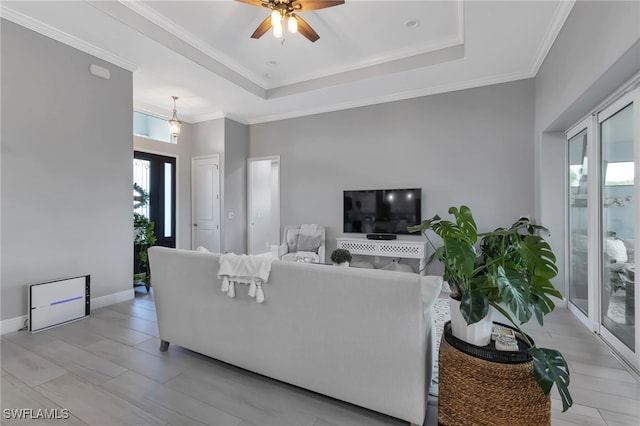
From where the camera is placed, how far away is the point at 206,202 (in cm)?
583

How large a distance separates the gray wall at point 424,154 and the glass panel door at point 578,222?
0.53 meters

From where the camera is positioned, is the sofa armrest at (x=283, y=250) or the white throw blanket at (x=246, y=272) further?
the sofa armrest at (x=283, y=250)

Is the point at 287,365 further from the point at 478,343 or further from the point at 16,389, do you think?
the point at 16,389

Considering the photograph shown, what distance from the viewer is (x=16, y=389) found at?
190 centimetres

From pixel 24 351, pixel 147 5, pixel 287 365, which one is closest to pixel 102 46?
pixel 147 5

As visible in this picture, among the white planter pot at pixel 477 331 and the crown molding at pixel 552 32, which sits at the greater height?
the crown molding at pixel 552 32

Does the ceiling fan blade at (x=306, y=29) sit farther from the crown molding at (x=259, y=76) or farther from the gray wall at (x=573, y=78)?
the gray wall at (x=573, y=78)

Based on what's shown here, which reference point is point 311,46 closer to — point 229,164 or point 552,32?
point 552,32

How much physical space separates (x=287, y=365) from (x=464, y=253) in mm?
1268

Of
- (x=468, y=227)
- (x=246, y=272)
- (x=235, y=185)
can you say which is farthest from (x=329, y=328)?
(x=235, y=185)

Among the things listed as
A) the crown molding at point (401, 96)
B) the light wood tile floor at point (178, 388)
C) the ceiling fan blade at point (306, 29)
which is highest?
the crown molding at point (401, 96)

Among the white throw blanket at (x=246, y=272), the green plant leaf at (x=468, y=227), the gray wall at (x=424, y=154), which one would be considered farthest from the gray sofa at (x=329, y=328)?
the gray wall at (x=424, y=154)

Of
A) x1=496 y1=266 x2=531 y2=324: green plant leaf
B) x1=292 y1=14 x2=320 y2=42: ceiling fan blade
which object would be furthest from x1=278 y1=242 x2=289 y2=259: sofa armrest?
x1=496 y1=266 x2=531 y2=324: green plant leaf

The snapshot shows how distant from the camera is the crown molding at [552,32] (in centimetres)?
256
